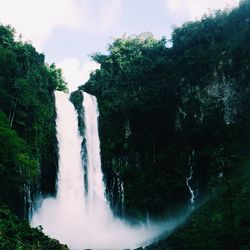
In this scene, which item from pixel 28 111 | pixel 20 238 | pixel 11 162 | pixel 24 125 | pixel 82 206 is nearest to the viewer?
pixel 20 238

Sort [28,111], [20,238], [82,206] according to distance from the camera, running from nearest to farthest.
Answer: [20,238] → [28,111] → [82,206]

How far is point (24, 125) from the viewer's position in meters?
34.9

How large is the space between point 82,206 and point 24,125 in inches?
315

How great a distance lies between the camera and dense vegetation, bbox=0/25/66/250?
2691cm

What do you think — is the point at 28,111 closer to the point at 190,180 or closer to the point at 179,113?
the point at 179,113

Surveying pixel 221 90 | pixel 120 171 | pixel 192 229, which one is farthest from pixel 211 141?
pixel 192 229

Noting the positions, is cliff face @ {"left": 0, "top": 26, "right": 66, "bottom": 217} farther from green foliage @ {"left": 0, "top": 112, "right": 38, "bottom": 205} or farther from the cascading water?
the cascading water

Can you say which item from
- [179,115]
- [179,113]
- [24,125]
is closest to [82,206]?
[24,125]

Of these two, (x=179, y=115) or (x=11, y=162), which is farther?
(x=179, y=115)

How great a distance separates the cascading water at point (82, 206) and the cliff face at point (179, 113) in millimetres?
1424

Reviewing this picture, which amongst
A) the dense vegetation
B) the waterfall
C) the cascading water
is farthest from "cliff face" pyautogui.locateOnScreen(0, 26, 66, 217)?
the waterfall

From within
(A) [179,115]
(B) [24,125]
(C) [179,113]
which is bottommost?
(B) [24,125]

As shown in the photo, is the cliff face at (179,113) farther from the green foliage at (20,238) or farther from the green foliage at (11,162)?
the green foliage at (20,238)

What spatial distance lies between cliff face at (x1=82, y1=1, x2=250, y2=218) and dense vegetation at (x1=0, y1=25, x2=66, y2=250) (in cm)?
543
